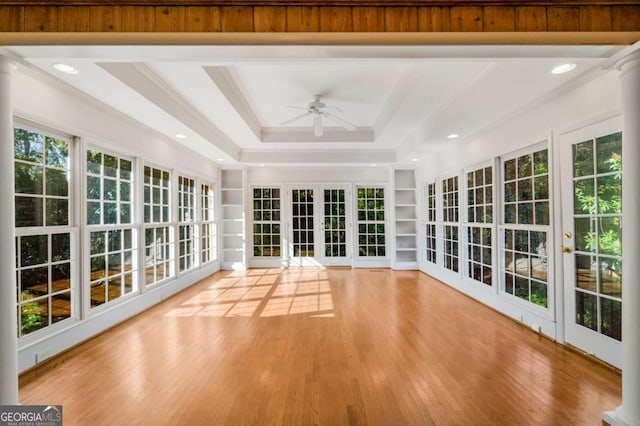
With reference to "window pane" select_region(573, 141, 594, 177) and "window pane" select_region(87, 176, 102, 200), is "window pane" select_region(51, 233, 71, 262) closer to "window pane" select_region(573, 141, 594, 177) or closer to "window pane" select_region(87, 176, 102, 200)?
"window pane" select_region(87, 176, 102, 200)

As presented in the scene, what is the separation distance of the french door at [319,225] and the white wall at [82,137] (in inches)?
128

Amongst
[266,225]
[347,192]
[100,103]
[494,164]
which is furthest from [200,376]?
[347,192]

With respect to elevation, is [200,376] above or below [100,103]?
below

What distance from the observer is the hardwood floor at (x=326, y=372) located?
6.72 feet

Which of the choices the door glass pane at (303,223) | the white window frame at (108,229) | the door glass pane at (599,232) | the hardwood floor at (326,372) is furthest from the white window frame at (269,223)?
the door glass pane at (599,232)

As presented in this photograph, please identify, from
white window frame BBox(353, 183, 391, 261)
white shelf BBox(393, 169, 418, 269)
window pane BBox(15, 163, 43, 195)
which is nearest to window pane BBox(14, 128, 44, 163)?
window pane BBox(15, 163, 43, 195)

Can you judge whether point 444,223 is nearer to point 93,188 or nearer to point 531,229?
point 531,229

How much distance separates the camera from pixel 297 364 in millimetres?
2697

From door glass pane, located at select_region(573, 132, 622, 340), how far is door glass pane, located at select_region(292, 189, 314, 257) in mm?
5424

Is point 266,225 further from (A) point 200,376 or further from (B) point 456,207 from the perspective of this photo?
(A) point 200,376

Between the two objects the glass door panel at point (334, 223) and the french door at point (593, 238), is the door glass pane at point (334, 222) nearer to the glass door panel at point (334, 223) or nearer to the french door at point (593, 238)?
the glass door panel at point (334, 223)

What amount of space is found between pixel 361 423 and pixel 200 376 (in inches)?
54.1

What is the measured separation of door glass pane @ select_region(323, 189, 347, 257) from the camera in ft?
25.1

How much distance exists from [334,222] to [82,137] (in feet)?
17.7
